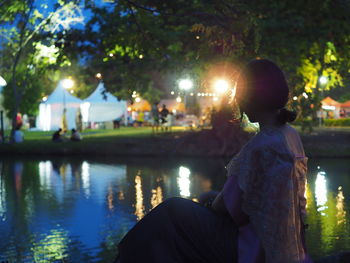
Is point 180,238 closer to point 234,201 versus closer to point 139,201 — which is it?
point 234,201

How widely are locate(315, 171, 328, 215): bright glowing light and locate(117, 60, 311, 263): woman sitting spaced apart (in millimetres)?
7692

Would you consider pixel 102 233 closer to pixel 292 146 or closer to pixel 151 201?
pixel 151 201

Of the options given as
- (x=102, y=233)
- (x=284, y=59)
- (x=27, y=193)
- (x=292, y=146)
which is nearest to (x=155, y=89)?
(x=284, y=59)

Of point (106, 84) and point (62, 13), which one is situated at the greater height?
point (62, 13)

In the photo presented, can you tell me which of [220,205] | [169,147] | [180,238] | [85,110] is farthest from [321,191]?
[85,110]

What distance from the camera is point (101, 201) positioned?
11.7m

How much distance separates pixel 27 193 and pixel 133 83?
17.1ft

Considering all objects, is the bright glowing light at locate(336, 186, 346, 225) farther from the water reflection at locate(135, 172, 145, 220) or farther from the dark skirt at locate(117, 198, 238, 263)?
the dark skirt at locate(117, 198, 238, 263)

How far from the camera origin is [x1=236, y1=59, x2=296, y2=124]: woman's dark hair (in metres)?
3.20

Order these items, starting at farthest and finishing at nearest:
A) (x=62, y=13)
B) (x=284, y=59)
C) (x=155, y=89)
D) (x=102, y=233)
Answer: (x=155, y=89) < (x=62, y=13) < (x=284, y=59) < (x=102, y=233)

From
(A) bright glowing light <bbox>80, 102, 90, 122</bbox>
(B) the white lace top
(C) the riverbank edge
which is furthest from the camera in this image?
(A) bright glowing light <bbox>80, 102, 90, 122</bbox>

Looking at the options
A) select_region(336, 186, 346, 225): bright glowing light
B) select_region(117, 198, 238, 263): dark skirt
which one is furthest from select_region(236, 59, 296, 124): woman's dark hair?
select_region(336, 186, 346, 225): bright glowing light

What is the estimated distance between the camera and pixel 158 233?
305 cm

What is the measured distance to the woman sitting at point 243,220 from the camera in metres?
3.01
